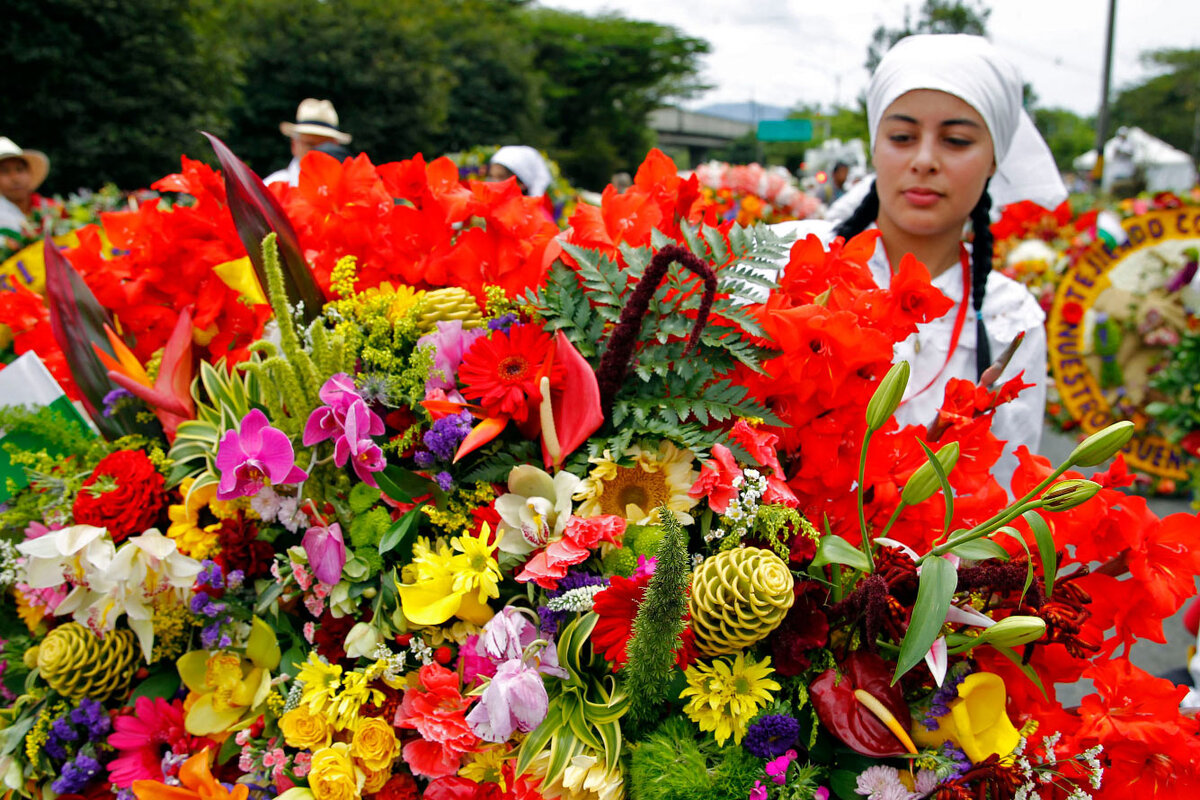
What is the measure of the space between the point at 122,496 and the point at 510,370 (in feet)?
1.88

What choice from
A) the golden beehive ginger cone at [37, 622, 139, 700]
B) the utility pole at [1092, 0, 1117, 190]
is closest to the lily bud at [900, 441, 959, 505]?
the golden beehive ginger cone at [37, 622, 139, 700]

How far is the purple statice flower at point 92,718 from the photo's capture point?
1.10 metres

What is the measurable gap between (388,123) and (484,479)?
1835 centimetres

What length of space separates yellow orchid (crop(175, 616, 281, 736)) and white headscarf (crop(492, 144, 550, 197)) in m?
5.34

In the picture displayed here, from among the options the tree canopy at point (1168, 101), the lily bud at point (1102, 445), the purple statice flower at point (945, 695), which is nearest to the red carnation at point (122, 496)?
the purple statice flower at point (945, 695)

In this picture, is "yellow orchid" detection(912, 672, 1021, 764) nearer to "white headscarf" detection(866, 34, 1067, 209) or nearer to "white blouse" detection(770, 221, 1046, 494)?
"white blouse" detection(770, 221, 1046, 494)

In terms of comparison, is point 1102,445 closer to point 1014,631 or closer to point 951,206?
point 1014,631

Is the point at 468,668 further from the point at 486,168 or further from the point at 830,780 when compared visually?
the point at 486,168

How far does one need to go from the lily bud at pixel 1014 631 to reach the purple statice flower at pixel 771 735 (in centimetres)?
22

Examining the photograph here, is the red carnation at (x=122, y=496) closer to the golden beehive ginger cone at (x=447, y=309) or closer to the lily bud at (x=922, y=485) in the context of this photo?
the golden beehive ginger cone at (x=447, y=309)

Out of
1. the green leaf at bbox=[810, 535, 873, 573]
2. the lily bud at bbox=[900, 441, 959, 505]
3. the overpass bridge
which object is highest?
the lily bud at bbox=[900, 441, 959, 505]

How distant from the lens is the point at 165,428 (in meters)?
1.19

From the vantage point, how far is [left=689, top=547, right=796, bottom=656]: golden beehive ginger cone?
795 millimetres

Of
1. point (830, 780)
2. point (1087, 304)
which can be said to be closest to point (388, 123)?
point (1087, 304)
